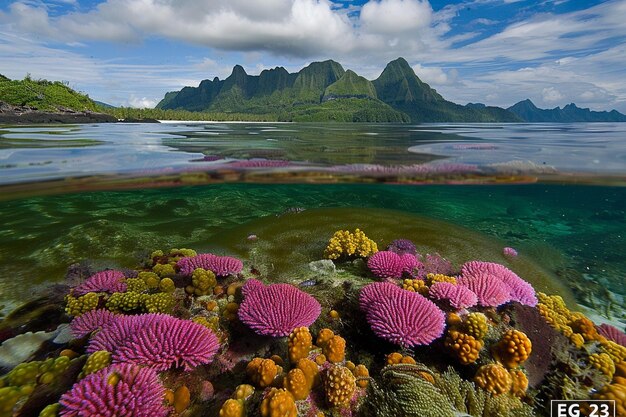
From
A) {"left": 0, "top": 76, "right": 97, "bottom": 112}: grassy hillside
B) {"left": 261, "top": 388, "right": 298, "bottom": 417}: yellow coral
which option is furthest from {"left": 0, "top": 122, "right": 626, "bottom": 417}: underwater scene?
{"left": 0, "top": 76, "right": 97, "bottom": 112}: grassy hillside

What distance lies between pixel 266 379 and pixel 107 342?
1663 mm

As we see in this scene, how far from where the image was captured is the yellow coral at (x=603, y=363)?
139 inches

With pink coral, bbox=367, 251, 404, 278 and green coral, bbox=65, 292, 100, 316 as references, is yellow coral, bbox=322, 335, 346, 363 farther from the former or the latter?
green coral, bbox=65, 292, 100, 316

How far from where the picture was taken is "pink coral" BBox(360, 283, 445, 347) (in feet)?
11.0

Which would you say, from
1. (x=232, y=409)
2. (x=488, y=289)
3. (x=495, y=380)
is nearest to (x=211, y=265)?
(x=232, y=409)

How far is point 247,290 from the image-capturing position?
409 cm

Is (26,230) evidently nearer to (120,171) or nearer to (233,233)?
(120,171)

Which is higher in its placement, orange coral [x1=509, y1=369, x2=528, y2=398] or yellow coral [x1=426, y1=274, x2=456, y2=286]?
yellow coral [x1=426, y1=274, x2=456, y2=286]

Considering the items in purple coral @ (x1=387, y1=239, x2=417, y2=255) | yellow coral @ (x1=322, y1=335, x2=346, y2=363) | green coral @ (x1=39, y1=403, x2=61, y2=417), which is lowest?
purple coral @ (x1=387, y1=239, x2=417, y2=255)

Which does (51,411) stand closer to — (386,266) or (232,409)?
(232,409)

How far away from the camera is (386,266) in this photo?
509 cm

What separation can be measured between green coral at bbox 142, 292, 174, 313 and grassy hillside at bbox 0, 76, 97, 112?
46.0 m

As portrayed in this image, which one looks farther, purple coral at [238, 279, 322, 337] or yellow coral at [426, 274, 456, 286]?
yellow coral at [426, 274, 456, 286]

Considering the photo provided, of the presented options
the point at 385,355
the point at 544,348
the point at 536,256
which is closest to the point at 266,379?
the point at 385,355
